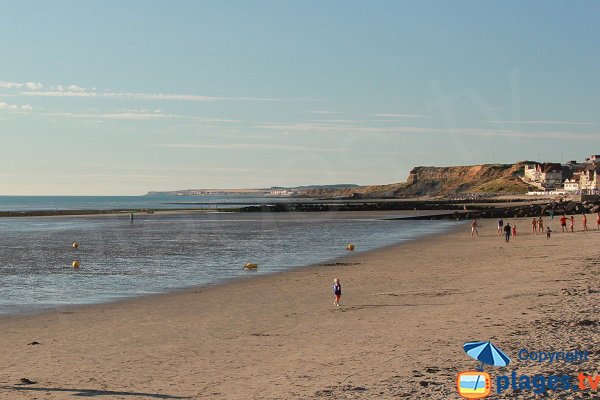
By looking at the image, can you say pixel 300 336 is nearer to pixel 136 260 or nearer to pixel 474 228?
pixel 136 260

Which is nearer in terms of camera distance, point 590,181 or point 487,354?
point 487,354

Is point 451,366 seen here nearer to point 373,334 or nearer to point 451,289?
point 373,334

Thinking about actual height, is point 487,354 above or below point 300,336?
above

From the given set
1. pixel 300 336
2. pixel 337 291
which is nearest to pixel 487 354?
pixel 300 336

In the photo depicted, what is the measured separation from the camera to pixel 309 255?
39.4m

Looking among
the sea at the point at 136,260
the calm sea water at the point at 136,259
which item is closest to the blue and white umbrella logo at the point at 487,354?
the sea at the point at 136,260

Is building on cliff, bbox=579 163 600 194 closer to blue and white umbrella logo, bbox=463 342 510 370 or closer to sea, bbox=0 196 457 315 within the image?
sea, bbox=0 196 457 315

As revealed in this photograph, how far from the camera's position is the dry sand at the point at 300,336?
1171 cm

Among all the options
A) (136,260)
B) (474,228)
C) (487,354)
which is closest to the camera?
(487,354)

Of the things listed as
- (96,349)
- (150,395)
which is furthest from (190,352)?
(150,395)

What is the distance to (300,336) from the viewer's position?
52.1 ft

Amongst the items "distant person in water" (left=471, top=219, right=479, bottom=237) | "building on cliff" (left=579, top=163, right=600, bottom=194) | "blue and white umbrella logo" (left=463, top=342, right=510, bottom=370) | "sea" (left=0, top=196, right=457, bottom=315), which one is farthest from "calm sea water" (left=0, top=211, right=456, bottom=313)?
"building on cliff" (left=579, top=163, right=600, bottom=194)

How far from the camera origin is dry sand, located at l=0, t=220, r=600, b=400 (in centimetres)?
1171

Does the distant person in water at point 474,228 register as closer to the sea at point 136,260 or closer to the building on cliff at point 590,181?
the sea at point 136,260
